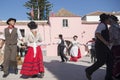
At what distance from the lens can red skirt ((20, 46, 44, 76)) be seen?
10498 mm

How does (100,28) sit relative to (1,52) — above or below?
above

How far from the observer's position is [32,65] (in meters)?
10.6

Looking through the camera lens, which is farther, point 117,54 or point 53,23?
point 53,23

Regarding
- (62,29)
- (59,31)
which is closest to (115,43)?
(59,31)

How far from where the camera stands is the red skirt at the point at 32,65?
1050 cm

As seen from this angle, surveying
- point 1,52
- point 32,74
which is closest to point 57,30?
point 1,52

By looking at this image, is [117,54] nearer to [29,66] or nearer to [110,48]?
[110,48]

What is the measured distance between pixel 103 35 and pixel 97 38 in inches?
6.7

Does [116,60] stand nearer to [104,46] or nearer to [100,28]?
[104,46]

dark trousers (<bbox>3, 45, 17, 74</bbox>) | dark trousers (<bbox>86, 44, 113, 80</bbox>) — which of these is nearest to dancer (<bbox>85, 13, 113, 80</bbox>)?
dark trousers (<bbox>86, 44, 113, 80</bbox>)

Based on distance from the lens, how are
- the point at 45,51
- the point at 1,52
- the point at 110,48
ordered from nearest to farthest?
1. the point at 110,48
2. the point at 1,52
3. the point at 45,51

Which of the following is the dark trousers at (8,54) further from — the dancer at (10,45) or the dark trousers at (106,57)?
the dark trousers at (106,57)

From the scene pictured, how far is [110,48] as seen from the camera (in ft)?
28.7

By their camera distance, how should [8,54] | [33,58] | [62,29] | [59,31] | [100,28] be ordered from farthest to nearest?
[62,29]
[59,31]
[8,54]
[33,58]
[100,28]
